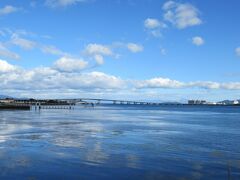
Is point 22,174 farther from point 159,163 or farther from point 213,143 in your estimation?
point 213,143

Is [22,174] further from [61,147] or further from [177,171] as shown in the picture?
[61,147]

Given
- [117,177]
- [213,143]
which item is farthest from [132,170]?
[213,143]

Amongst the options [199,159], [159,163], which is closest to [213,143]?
[199,159]

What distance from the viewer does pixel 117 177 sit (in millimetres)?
20406

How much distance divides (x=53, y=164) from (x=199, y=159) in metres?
9.66

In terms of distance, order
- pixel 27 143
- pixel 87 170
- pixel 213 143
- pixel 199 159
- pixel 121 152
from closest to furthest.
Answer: pixel 87 170
pixel 199 159
pixel 121 152
pixel 27 143
pixel 213 143

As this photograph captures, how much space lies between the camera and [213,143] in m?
36.8

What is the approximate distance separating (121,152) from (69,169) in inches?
308

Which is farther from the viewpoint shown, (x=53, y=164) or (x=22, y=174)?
(x=53, y=164)

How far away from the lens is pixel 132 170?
22.3m

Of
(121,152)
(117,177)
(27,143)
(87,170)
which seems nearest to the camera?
(117,177)

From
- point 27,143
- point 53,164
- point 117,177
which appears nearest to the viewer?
point 117,177

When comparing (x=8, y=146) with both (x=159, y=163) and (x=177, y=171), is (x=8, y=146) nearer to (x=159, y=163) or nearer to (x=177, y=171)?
(x=159, y=163)

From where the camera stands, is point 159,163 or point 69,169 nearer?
point 69,169
